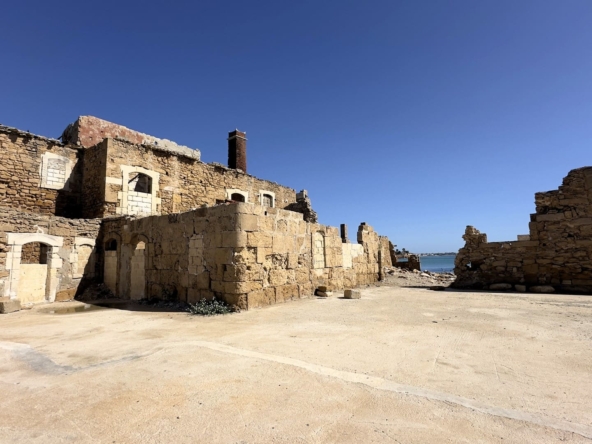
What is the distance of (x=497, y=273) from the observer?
11820 millimetres

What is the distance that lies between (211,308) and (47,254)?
6398mm

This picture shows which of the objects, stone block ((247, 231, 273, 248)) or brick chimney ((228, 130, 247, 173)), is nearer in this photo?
stone block ((247, 231, 273, 248))

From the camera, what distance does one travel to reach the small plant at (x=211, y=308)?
6.85m

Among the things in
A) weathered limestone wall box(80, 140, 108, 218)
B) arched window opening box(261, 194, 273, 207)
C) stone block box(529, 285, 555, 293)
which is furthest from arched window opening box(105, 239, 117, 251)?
stone block box(529, 285, 555, 293)

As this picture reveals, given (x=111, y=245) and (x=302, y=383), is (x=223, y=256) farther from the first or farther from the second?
(x=111, y=245)

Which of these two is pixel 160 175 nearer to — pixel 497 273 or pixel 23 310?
pixel 23 310

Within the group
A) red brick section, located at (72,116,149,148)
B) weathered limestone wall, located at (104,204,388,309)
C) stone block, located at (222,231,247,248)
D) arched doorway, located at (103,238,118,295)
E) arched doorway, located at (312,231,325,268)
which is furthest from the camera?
red brick section, located at (72,116,149,148)

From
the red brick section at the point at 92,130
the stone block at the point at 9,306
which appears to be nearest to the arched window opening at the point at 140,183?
the red brick section at the point at 92,130

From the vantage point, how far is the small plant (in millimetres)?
6848

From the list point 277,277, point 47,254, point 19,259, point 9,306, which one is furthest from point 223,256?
point 47,254

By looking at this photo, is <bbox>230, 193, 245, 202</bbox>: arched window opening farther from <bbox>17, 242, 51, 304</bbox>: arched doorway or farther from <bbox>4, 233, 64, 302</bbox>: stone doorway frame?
<bbox>17, 242, 51, 304</bbox>: arched doorway

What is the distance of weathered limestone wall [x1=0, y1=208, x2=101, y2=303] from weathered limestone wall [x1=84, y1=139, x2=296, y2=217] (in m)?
2.01

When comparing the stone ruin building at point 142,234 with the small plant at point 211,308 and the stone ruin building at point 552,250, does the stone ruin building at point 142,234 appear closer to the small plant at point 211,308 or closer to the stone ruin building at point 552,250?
the small plant at point 211,308

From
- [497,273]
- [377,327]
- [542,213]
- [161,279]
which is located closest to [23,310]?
[161,279]
